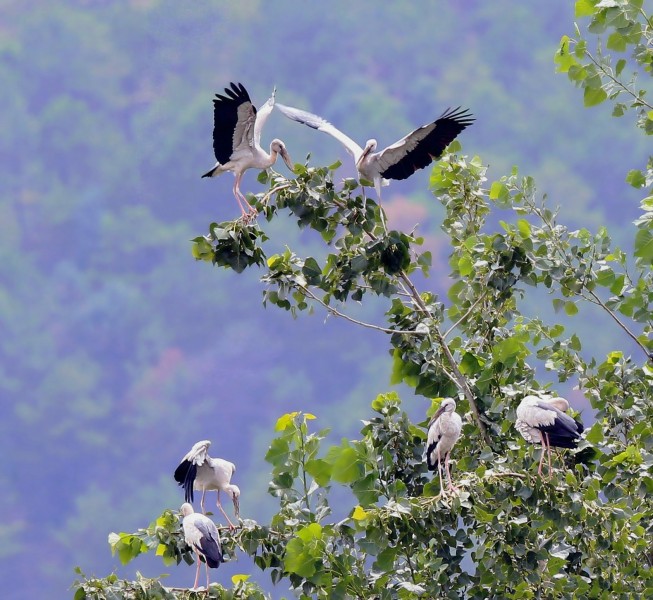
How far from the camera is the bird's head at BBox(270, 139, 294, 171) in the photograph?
7.42 metres

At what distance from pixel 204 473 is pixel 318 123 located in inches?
95.0

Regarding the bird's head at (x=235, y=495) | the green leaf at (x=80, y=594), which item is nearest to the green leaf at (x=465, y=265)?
the bird's head at (x=235, y=495)

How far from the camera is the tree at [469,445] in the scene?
613 centimetres

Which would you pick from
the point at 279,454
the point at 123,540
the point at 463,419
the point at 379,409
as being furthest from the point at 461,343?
the point at 123,540

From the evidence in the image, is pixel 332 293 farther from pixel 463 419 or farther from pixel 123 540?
pixel 123 540

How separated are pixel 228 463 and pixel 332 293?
1230 mm

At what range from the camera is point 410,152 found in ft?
22.6

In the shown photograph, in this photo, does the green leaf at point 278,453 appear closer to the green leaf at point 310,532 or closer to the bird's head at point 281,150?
the green leaf at point 310,532

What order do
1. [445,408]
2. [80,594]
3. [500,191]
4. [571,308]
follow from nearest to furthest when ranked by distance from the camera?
[80,594] < [445,408] < [500,191] < [571,308]

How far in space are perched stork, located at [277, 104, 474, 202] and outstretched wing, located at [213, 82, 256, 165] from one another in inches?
27.7

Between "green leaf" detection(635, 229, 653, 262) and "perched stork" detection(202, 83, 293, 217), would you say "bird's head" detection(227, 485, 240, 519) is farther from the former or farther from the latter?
"green leaf" detection(635, 229, 653, 262)

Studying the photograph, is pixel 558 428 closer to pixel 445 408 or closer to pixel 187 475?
pixel 445 408

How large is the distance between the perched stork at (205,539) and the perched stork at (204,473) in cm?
67

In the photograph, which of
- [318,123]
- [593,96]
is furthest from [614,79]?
[318,123]
